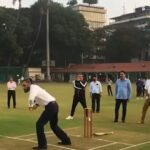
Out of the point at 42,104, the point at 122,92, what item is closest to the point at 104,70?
the point at 122,92

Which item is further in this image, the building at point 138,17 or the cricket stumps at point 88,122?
the building at point 138,17

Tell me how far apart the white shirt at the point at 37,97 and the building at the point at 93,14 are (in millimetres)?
124396

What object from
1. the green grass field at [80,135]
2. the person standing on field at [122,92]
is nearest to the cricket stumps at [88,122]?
the green grass field at [80,135]

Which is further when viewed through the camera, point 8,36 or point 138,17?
point 138,17

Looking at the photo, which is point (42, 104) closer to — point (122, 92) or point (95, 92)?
point (122, 92)

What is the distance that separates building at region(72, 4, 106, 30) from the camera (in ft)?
455

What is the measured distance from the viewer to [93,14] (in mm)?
140250

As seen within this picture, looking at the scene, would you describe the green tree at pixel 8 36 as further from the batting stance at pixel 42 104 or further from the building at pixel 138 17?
the batting stance at pixel 42 104

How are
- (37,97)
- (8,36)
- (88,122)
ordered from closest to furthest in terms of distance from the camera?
(37,97) < (88,122) < (8,36)

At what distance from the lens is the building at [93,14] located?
455 feet

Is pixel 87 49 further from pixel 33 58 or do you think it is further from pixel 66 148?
pixel 66 148

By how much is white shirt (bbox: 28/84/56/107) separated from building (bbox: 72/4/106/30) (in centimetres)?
12440

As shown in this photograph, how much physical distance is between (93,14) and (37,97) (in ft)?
431

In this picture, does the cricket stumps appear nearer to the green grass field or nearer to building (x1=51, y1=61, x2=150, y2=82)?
the green grass field
